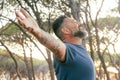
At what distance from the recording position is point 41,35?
1.92m

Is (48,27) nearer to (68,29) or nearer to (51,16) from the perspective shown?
(51,16)

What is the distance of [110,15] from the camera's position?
→ 19.8 m

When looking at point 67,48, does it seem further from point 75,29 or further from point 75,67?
point 75,29

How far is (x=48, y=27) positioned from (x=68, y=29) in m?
11.9

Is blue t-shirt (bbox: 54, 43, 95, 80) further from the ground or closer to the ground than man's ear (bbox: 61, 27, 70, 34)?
closer to the ground

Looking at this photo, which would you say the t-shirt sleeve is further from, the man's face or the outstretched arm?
the man's face

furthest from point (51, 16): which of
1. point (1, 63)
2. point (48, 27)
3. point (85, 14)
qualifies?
point (1, 63)

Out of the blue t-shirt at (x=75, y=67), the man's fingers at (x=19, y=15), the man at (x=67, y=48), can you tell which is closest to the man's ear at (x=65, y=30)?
the man at (x=67, y=48)

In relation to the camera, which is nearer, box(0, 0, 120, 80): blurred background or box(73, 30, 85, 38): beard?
box(73, 30, 85, 38): beard

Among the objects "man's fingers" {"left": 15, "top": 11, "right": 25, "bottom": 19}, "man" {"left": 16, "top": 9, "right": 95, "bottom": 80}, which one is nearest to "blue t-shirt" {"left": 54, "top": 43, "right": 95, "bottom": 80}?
"man" {"left": 16, "top": 9, "right": 95, "bottom": 80}

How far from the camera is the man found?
1.90 metres

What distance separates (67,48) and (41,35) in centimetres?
29

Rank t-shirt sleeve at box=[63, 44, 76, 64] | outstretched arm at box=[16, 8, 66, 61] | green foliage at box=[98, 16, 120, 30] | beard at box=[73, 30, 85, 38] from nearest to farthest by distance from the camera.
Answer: outstretched arm at box=[16, 8, 66, 61]
t-shirt sleeve at box=[63, 44, 76, 64]
beard at box=[73, 30, 85, 38]
green foliage at box=[98, 16, 120, 30]

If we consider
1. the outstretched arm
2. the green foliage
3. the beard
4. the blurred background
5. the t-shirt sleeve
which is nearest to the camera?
the outstretched arm
